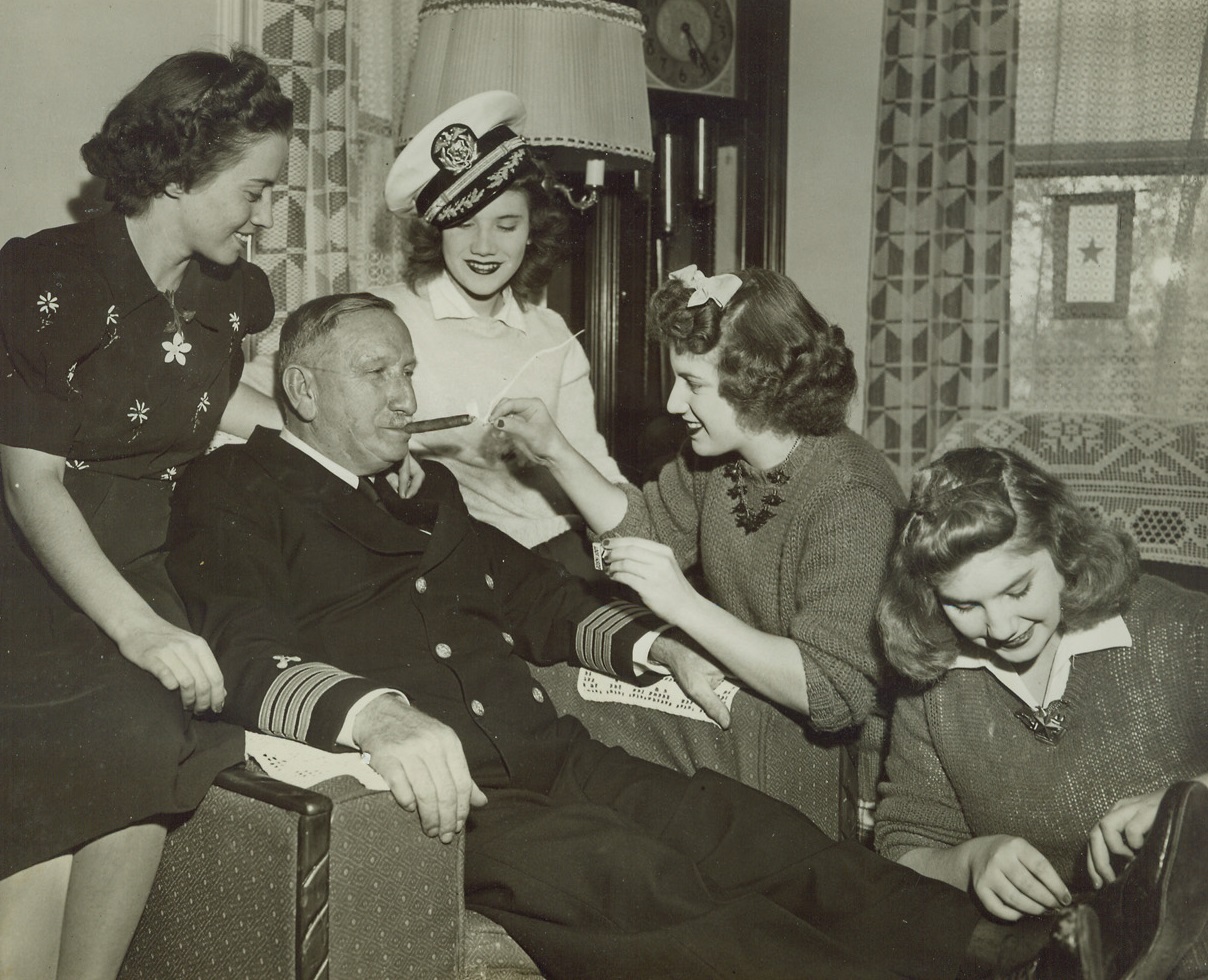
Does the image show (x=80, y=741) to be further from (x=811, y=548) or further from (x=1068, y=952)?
(x=1068, y=952)

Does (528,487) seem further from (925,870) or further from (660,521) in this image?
(925,870)

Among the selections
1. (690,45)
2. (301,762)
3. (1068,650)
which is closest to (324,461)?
(301,762)

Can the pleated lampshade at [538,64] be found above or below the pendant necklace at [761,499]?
above

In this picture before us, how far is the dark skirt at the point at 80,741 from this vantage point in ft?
5.21

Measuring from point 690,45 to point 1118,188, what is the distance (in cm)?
A: 151

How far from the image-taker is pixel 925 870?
70.3 inches

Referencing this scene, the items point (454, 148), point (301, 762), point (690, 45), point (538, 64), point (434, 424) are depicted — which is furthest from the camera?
point (690, 45)

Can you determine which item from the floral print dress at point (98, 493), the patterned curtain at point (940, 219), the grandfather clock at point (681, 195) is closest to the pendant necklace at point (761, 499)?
the floral print dress at point (98, 493)

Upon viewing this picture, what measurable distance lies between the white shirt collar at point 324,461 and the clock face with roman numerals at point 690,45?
2.34 meters

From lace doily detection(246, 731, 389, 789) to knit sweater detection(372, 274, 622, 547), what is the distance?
99 centimetres

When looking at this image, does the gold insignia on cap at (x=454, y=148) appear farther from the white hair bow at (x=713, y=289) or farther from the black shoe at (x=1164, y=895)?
the black shoe at (x=1164, y=895)

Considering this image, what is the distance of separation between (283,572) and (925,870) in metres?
1.10

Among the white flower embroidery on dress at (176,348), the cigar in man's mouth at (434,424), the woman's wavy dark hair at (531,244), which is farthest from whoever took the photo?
the woman's wavy dark hair at (531,244)

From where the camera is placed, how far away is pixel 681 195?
405 centimetres
